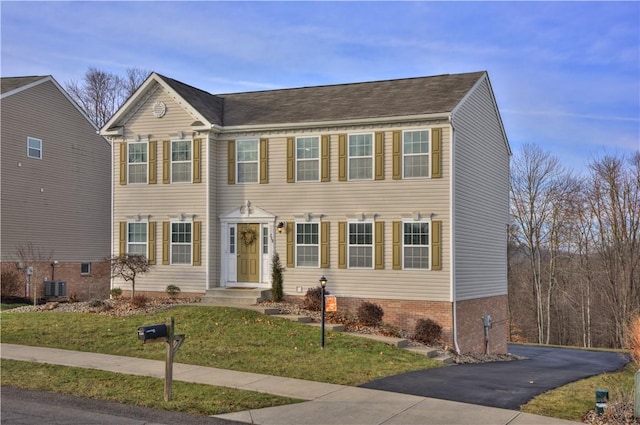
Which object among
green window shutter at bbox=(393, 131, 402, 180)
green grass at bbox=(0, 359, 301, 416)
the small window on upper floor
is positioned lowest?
green grass at bbox=(0, 359, 301, 416)

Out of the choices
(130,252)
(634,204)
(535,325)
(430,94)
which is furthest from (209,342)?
(535,325)

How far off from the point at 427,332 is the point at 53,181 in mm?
19977

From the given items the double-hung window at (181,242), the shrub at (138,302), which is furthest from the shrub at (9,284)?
the shrub at (138,302)

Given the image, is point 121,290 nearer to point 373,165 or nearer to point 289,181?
point 289,181

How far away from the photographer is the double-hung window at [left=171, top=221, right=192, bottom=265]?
2147 cm

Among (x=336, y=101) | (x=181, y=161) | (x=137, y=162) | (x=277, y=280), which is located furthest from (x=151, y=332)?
(x=137, y=162)

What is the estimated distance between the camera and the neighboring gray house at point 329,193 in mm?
18766

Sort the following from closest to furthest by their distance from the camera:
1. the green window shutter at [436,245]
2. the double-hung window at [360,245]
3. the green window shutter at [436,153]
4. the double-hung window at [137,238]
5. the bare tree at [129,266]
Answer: the green window shutter at [436,245]
the green window shutter at [436,153]
the double-hung window at [360,245]
the bare tree at [129,266]
the double-hung window at [137,238]

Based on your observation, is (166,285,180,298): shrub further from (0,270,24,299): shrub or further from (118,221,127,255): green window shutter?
(0,270,24,299): shrub

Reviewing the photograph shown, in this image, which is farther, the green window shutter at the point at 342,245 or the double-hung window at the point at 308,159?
the double-hung window at the point at 308,159

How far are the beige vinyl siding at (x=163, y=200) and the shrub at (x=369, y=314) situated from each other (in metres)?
5.84

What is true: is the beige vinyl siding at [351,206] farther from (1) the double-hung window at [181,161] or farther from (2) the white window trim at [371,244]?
(1) the double-hung window at [181,161]

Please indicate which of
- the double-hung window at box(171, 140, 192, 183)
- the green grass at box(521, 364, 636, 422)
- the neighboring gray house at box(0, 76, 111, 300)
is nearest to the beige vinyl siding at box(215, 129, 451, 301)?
the double-hung window at box(171, 140, 192, 183)

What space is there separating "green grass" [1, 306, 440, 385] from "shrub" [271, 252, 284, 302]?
209 centimetres
